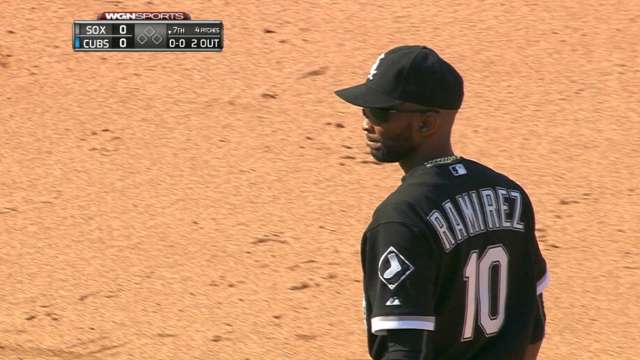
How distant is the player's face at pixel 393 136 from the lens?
3.48 m

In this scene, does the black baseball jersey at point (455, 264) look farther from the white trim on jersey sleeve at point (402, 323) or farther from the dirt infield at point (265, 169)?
the dirt infield at point (265, 169)

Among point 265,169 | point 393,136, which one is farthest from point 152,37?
point 393,136

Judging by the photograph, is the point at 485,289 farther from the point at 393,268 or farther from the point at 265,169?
the point at 265,169

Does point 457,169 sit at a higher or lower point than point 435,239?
higher

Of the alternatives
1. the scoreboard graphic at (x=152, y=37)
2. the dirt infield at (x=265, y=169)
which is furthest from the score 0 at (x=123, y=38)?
the dirt infield at (x=265, y=169)

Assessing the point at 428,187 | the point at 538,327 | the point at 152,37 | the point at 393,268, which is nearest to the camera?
the point at 393,268

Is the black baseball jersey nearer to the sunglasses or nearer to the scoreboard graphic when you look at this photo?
the sunglasses

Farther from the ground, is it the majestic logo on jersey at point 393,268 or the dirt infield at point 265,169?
the majestic logo on jersey at point 393,268

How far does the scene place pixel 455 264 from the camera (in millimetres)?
3379

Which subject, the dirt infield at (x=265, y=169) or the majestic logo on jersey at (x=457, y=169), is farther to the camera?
the dirt infield at (x=265, y=169)

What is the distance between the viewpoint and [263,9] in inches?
522

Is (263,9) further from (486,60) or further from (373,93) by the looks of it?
(373,93)

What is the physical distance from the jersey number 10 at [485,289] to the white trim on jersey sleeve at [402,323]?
0.61 feet

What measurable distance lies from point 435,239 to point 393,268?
14 centimetres
